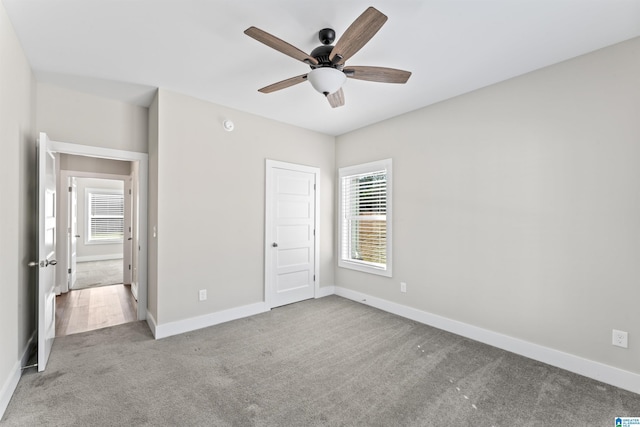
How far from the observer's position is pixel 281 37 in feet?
7.01

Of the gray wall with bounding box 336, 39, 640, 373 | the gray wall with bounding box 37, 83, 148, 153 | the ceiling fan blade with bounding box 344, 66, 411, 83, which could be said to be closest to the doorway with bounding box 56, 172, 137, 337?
the gray wall with bounding box 37, 83, 148, 153

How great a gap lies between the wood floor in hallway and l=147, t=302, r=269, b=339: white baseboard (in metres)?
0.63

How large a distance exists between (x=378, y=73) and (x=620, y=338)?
9.09ft

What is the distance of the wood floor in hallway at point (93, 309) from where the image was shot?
3.32m

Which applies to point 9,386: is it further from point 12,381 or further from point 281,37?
point 281,37

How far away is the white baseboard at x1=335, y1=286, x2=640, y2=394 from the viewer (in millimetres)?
2145

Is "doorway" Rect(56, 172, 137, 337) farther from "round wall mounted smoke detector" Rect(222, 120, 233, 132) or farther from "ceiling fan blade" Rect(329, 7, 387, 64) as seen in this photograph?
"ceiling fan blade" Rect(329, 7, 387, 64)

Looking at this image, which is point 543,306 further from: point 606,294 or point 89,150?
point 89,150

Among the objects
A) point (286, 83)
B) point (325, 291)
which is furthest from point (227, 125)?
point (325, 291)

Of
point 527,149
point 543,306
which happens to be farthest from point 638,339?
point 527,149

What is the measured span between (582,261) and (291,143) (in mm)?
3499

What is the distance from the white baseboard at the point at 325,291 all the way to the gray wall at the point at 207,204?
3.33 feet

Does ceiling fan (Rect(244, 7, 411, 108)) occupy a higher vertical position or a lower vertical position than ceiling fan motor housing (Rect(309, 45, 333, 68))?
lower

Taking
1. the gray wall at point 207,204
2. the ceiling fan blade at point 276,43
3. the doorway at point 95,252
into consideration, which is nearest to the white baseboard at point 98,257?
the doorway at point 95,252
